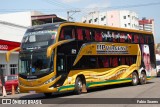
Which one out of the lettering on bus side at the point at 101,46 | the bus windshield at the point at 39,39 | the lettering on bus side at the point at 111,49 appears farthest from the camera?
the lettering on bus side at the point at 111,49

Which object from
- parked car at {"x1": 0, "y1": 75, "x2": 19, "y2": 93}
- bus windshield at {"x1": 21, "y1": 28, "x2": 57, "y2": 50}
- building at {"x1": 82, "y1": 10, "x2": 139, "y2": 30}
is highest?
building at {"x1": 82, "y1": 10, "x2": 139, "y2": 30}

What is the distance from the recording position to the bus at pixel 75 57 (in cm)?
1783

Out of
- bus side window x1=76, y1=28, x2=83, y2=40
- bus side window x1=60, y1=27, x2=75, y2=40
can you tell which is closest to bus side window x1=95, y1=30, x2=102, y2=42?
bus side window x1=76, y1=28, x2=83, y2=40

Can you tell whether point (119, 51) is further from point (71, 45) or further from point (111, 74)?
point (71, 45)

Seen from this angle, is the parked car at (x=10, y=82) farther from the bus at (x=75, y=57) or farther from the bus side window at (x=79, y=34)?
the bus side window at (x=79, y=34)

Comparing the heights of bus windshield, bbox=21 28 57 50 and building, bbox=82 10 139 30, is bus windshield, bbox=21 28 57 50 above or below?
below

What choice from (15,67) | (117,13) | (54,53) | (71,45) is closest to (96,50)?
A: (71,45)

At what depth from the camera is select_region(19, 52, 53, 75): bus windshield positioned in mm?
17703

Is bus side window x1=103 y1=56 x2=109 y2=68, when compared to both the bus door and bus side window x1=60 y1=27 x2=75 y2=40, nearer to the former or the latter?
bus side window x1=60 y1=27 x2=75 y2=40

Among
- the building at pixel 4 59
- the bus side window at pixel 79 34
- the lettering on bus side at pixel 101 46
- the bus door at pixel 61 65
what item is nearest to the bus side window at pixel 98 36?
the lettering on bus side at pixel 101 46

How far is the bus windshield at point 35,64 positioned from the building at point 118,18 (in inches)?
4419

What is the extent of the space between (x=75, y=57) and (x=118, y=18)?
368 ft

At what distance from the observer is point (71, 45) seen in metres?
19.2

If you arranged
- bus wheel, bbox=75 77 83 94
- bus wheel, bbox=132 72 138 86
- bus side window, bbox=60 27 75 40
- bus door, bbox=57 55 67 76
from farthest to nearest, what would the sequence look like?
bus wheel, bbox=132 72 138 86 < bus wheel, bbox=75 77 83 94 < bus side window, bbox=60 27 75 40 < bus door, bbox=57 55 67 76
